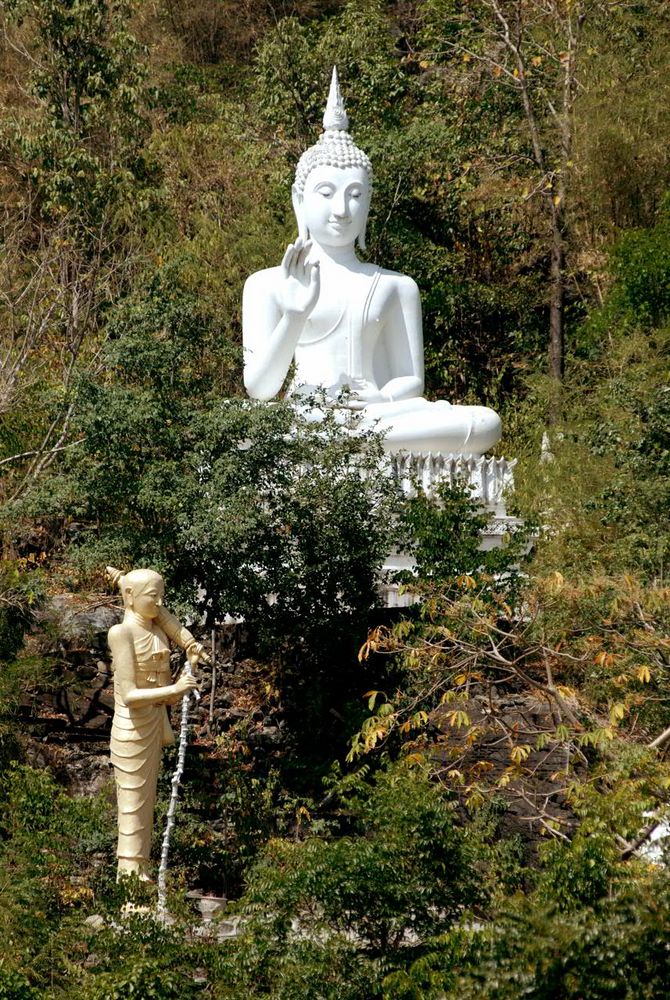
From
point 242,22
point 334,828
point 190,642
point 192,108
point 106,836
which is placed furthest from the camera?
point 242,22

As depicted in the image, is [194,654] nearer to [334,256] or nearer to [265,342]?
[265,342]

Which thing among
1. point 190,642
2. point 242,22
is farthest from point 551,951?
point 242,22

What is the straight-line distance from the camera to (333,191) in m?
13.4

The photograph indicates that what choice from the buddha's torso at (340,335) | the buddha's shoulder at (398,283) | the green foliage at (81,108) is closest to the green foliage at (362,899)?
the buddha's torso at (340,335)

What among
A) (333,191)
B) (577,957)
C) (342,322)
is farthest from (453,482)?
(577,957)

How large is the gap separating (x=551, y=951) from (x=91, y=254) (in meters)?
11.0

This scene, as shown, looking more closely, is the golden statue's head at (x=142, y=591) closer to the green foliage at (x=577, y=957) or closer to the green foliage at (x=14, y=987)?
the green foliage at (x=14, y=987)

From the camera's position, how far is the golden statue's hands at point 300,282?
12570mm

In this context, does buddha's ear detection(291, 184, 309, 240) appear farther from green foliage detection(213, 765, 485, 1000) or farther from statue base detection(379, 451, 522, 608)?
green foliage detection(213, 765, 485, 1000)

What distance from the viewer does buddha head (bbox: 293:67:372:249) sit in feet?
43.7

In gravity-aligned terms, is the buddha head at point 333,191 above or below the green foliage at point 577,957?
above

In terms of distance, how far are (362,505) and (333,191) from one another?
3.42 m

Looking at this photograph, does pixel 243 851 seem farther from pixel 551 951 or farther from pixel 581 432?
pixel 581 432

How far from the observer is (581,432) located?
13031mm
